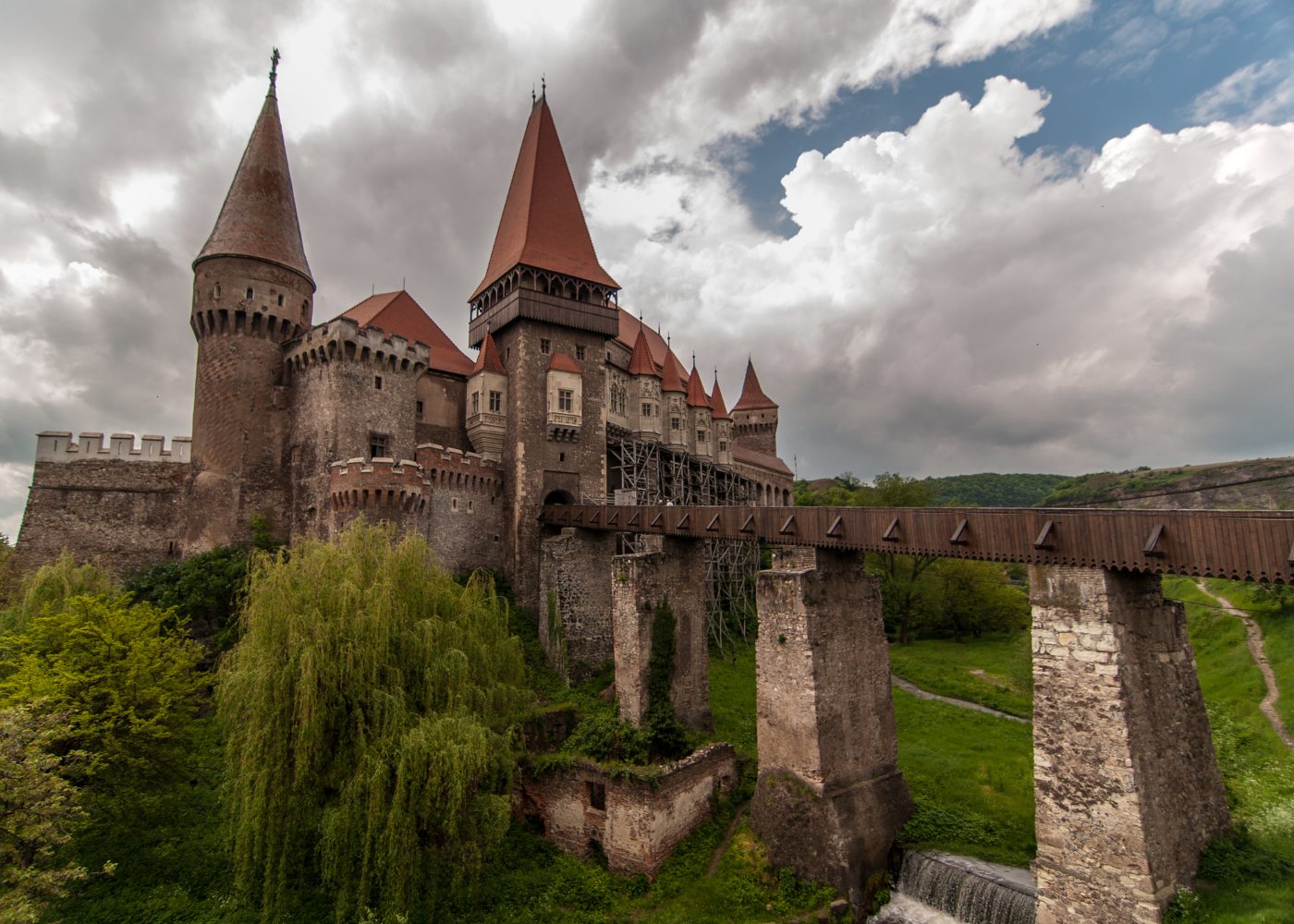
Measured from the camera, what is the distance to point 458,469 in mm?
26312

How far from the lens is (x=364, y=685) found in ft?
40.2

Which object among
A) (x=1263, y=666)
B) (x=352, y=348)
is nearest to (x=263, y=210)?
(x=352, y=348)

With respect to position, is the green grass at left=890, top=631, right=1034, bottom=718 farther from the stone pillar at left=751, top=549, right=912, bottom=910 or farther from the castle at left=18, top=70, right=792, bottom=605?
the castle at left=18, top=70, right=792, bottom=605

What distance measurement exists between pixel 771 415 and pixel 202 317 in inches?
1774

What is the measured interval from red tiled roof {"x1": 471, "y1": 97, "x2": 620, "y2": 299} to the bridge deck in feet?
59.9

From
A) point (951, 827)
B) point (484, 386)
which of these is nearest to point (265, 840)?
point (951, 827)

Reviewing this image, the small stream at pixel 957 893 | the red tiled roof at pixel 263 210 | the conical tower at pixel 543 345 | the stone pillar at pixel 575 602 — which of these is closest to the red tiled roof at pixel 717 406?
the conical tower at pixel 543 345

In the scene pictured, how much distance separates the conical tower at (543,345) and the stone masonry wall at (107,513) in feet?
42.0

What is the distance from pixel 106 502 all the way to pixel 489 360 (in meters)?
15.3

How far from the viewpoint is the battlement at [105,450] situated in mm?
23750

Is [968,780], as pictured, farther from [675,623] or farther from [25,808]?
[25,808]

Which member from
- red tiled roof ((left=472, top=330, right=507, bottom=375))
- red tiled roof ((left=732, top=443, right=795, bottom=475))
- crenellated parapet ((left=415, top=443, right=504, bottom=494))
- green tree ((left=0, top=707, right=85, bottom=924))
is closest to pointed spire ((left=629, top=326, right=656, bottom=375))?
red tiled roof ((left=472, top=330, right=507, bottom=375))

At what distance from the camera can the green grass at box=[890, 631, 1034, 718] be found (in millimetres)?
26031

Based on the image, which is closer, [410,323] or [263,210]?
[263,210]
